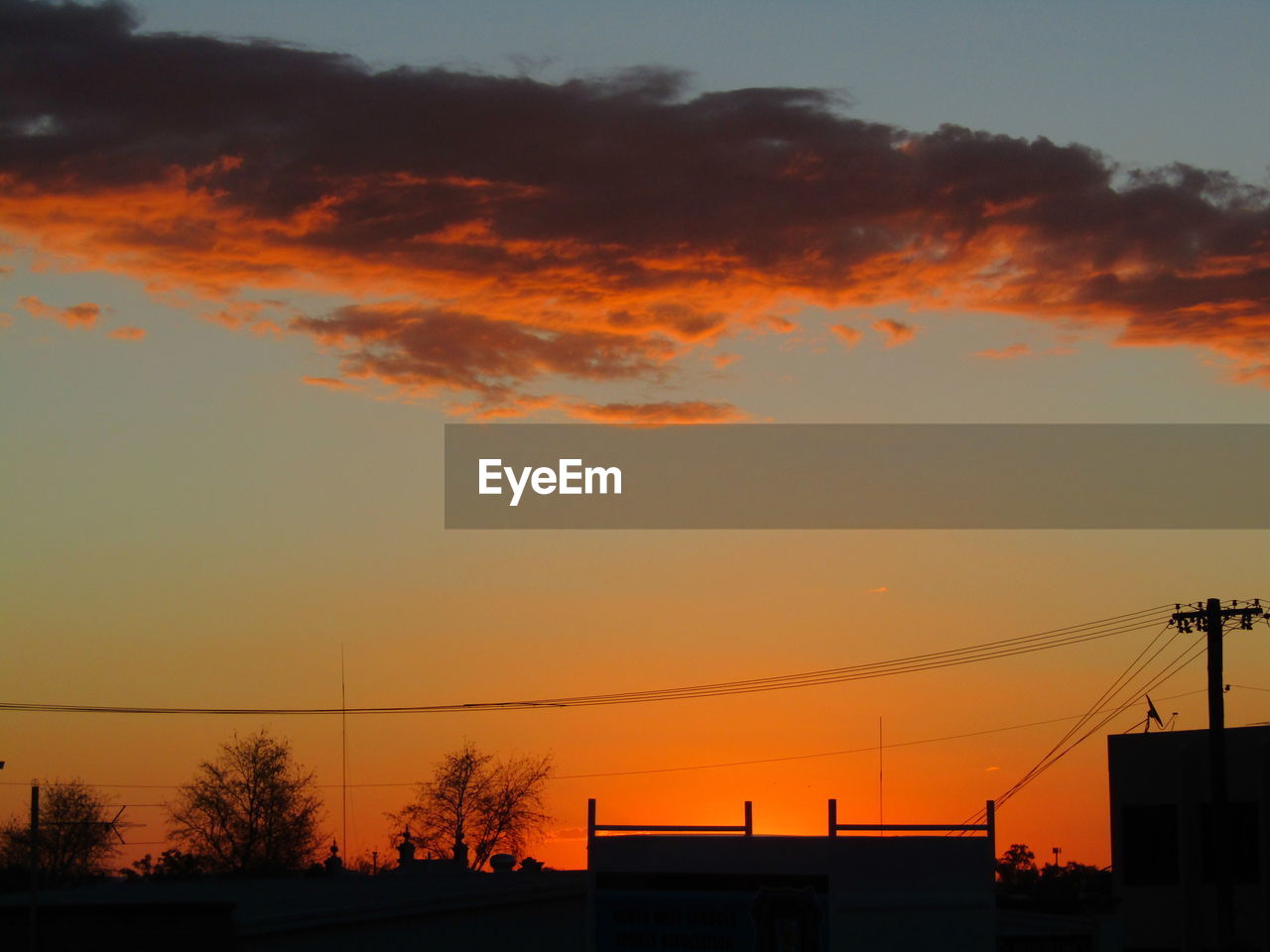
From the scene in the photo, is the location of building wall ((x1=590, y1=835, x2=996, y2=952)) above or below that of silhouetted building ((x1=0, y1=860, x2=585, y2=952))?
above

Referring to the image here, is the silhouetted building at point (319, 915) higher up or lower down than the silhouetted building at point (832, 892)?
lower down

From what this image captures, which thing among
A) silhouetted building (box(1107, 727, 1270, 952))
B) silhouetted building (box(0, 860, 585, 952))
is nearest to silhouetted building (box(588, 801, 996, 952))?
silhouetted building (box(0, 860, 585, 952))

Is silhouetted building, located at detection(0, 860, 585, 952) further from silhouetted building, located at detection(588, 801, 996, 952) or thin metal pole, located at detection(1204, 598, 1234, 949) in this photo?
thin metal pole, located at detection(1204, 598, 1234, 949)

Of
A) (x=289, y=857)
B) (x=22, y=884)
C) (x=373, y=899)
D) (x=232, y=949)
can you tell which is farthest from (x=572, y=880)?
(x=289, y=857)

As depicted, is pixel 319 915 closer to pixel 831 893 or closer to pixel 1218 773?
pixel 831 893

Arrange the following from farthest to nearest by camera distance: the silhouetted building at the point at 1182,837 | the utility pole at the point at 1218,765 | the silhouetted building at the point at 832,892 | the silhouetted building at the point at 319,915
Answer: the silhouetted building at the point at 1182,837 < the utility pole at the point at 1218,765 < the silhouetted building at the point at 319,915 < the silhouetted building at the point at 832,892

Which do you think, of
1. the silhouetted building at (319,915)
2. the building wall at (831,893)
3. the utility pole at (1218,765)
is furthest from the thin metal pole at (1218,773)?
the building wall at (831,893)

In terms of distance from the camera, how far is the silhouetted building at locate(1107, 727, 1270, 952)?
180 ft

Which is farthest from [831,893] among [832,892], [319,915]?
[319,915]

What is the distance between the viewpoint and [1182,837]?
57.0 meters

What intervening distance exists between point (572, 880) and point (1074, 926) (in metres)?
10.9

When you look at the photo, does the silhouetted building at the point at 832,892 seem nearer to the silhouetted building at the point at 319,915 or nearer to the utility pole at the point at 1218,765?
the silhouetted building at the point at 319,915

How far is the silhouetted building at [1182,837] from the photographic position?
54.9 m

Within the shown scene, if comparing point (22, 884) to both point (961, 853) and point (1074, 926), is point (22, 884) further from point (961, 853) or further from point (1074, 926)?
point (961, 853)
